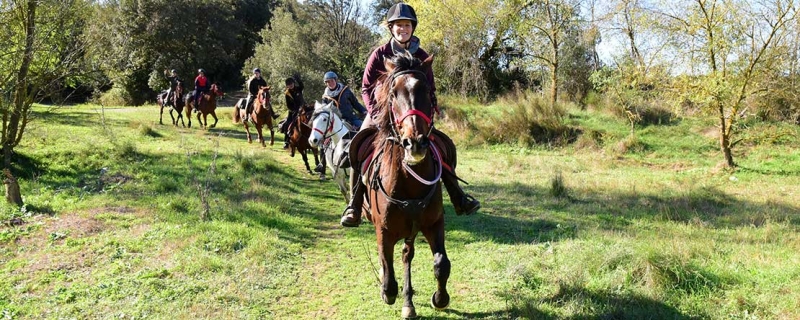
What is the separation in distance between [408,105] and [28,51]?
796cm

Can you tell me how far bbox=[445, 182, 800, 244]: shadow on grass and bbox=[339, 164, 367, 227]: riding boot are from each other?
296 centimetres

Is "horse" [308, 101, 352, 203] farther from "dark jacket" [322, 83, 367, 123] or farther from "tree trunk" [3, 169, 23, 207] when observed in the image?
"tree trunk" [3, 169, 23, 207]

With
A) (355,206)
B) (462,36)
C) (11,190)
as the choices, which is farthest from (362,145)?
(462,36)

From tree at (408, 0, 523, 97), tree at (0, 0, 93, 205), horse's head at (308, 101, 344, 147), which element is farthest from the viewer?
tree at (408, 0, 523, 97)

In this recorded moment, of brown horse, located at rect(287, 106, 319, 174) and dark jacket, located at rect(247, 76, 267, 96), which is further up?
dark jacket, located at rect(247, 76, 267, 96)

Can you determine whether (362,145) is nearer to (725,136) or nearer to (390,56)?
(390,56)

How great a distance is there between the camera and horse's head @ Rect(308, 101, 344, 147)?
30.5ft

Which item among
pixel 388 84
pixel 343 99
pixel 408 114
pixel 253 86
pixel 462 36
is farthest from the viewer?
pixel 462 36

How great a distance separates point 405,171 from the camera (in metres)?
4.12

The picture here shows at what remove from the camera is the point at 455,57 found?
2366 centimetres

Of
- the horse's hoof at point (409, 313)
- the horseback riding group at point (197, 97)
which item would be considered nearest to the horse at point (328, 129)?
the horse's hoof at point (409, 313)

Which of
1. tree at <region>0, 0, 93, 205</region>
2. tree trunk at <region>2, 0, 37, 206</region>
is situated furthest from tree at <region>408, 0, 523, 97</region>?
tree trunk at <region>2, 0, 37, 206</region>

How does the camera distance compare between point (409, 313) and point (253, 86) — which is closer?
point (409, 313)

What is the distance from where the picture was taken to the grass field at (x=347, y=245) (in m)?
5.01
